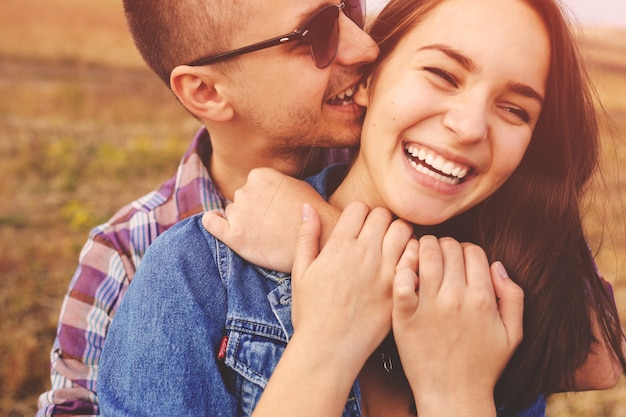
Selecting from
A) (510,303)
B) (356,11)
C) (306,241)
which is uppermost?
(356,11)

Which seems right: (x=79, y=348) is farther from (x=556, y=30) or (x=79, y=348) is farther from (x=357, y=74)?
(x=556, y=30)

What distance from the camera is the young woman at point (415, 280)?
6.18 ft

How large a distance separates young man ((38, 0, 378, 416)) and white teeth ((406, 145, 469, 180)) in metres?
0.56

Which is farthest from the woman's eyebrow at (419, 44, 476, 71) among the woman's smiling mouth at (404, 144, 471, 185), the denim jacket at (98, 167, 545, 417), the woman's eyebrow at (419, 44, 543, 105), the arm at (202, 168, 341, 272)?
the denim jacket at (98, 167, 545, 417)

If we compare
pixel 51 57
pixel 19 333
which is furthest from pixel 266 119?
pixel 51 57

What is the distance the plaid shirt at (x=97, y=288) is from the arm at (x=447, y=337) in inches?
50.6

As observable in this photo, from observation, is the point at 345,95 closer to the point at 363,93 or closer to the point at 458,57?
the point at 363,93

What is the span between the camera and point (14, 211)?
5805mm

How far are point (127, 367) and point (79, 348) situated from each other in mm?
1007

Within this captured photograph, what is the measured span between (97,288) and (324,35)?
146cm

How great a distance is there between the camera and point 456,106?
1.99 meters

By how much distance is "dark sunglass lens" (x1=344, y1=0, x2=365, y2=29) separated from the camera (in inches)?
106

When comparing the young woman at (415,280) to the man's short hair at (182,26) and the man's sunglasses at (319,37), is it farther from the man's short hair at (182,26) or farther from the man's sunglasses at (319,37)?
the man's short hair at (182,26)

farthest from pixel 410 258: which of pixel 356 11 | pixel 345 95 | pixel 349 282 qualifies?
pixel 356 11
